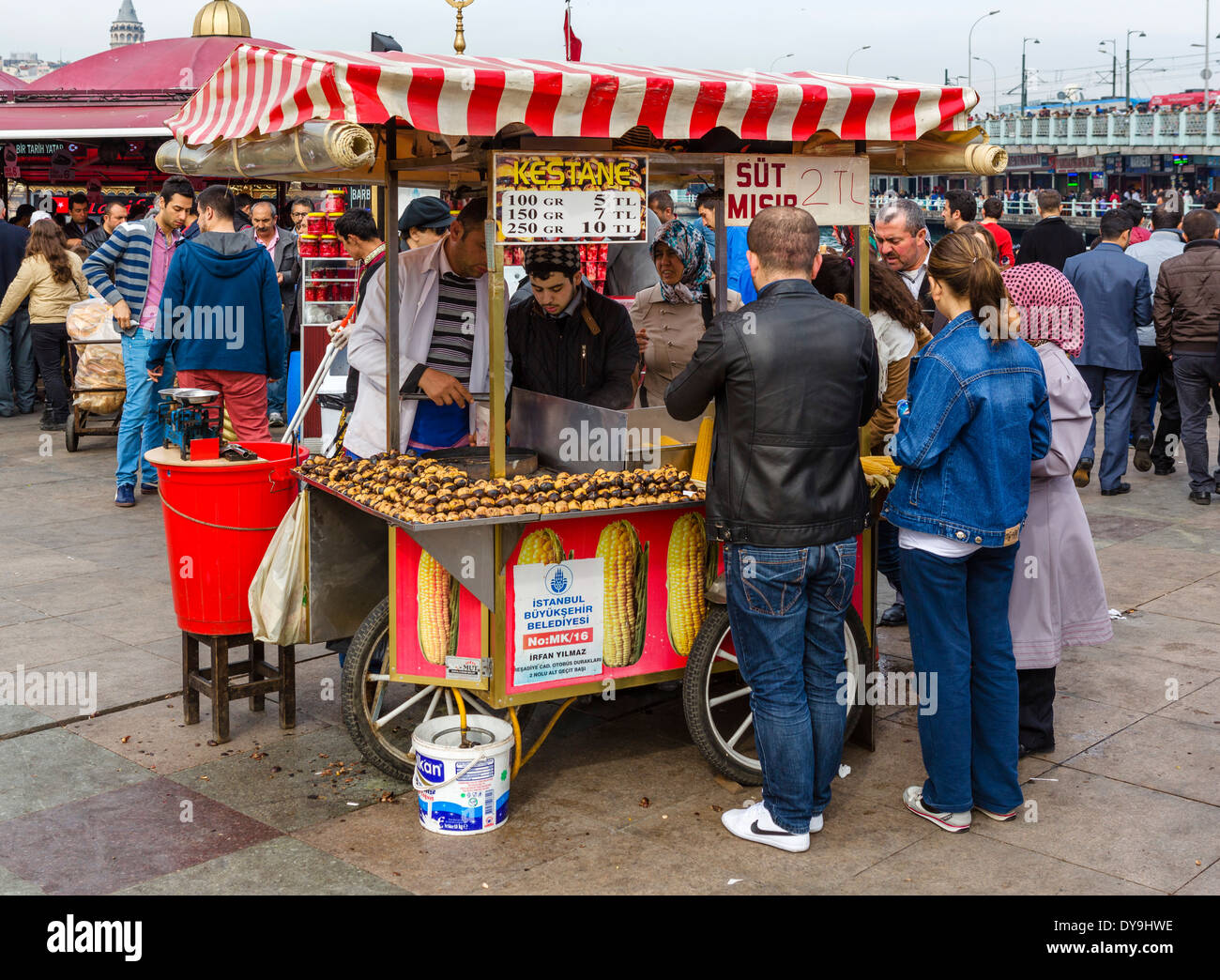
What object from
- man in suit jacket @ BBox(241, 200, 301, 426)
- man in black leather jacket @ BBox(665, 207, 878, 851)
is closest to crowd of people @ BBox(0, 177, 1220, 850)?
man in black leather jacket @ BBox(665, 207, 878, 851)

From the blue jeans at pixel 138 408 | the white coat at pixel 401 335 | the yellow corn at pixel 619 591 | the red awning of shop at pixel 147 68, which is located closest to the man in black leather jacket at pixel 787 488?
the yellow corn at pixel 619 591

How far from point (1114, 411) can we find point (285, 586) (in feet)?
A: 23.2

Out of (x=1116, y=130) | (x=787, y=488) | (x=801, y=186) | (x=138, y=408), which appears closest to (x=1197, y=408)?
(x=801, y=186)

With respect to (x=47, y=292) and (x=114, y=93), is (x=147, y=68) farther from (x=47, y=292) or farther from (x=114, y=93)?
(x=47, y=292)

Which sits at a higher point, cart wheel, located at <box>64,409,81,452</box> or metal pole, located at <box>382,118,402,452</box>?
metal pole, located at <box>382,118,402,452</box>

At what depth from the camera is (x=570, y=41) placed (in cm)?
539

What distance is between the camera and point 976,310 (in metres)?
4.13

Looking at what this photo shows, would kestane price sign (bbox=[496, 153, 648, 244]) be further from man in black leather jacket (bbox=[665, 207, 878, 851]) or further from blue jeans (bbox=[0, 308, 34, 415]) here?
blue jeans (bbox=[0, 308, 34, 415])

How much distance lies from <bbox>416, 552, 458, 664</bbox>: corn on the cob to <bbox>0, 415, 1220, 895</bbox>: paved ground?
56 centimetres

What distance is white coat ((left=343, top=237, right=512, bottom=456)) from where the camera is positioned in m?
5.32

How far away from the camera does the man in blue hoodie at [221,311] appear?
7.89 meters

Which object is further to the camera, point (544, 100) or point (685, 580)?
point (685, 580)

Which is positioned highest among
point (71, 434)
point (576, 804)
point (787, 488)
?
point (787, 488)

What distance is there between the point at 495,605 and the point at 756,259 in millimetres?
1417
